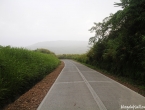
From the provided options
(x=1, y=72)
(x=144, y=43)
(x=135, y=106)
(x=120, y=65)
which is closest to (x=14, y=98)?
(x=1, y=72)

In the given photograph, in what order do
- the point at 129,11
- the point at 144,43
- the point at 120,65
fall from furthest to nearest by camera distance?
1. the point at 120,65
2. the point at 129,11
3. the point at 144,43

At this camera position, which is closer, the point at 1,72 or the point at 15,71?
the point at 1,72

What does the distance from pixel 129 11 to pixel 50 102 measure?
7517 millimetres

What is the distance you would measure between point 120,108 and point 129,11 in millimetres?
6804

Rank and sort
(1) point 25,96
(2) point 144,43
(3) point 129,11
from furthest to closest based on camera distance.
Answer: (3) point 129,11 → (2) point 144,43 → (1) point 25,96

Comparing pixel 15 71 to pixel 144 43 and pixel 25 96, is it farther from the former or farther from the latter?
pixel 144 43


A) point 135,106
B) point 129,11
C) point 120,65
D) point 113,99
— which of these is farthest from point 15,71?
point 120,65

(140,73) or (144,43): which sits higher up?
(144,43)

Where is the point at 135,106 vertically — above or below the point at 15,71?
below

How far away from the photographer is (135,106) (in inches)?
199

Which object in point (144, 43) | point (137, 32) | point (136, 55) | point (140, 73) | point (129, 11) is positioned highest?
point (129, 11)

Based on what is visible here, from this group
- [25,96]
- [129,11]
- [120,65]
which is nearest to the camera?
[25,96]

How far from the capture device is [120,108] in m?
4.86

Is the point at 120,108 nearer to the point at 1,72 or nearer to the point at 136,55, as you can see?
the point at 1,72
